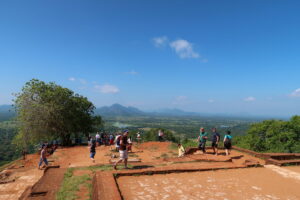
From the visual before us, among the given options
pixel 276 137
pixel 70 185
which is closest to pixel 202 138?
pixel 70 185

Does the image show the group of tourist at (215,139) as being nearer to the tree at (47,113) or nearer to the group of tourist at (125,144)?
the group of tourist at (125,144)

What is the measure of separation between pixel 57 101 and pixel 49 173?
47.6ft

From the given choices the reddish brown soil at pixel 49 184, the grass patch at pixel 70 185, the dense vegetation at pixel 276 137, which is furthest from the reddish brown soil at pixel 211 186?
the dense vegetation at pixel 276 137

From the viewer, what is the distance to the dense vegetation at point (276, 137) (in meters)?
21.1

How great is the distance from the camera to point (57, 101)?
68.6ft

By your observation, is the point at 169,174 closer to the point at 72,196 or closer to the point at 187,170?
the point at 187,170

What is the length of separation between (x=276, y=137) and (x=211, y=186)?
19702mm

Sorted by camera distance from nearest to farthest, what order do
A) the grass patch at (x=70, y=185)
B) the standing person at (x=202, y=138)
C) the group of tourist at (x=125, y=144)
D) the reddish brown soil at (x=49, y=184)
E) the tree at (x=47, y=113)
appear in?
the grass patch at (x=70, y=185) < the reddish brown soil at (x=49, y=184) < the group of tourist at (x=125, y=144) < the standing person at (x=202, y=138) < the tree at (x=47, y=113)

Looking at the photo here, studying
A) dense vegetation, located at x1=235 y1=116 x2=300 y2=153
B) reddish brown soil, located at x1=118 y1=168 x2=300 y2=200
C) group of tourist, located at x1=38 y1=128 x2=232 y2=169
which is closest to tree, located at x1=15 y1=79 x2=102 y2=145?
group of tourist, located at x1=38 y1=128 x2=232 y2=169

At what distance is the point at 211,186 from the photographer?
6.53 m

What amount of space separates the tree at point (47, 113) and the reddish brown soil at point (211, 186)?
51.6 ft

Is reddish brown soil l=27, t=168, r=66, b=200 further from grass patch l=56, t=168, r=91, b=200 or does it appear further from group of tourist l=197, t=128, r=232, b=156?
group of tourist l=197, t=128, r=232, b=156

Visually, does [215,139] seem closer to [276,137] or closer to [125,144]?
[125,144]

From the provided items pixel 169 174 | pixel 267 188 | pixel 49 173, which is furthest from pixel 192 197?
pixel 49 173
